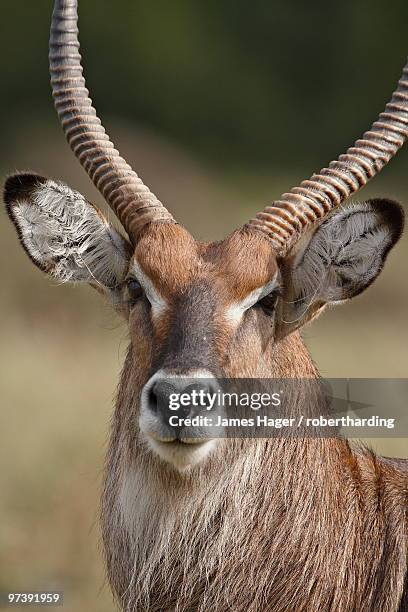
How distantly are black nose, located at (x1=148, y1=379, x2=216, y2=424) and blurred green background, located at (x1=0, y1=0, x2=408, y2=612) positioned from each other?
6.72 feet

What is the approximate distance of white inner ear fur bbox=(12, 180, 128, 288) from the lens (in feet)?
29.7

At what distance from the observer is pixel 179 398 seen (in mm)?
7441

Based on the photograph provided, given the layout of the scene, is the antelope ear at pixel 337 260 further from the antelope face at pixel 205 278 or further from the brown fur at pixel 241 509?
the brown fur at pixel 241 509

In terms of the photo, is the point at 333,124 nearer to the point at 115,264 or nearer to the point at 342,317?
the point at 342,317

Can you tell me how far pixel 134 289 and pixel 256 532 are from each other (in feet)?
5.53

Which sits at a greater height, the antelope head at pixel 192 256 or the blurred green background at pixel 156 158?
the blurred green background at pixel 156 158

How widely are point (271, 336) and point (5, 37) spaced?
109 ft

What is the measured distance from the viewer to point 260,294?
8445 millimetres

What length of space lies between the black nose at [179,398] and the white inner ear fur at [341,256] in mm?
1438

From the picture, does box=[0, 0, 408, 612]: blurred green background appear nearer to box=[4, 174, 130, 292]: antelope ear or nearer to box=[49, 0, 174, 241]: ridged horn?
box=[4, 174, 130, 292]: antelope ear

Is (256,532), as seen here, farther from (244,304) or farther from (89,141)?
(89,141)

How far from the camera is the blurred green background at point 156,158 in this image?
14.2 meters

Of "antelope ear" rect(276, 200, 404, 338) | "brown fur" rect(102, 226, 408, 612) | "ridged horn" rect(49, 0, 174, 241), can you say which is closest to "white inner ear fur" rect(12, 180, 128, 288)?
"ridged horn" rect(49, 0, 174, 241)

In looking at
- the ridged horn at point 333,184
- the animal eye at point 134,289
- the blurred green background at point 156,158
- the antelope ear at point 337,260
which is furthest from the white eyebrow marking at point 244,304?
the blurred green background at point 156,158
